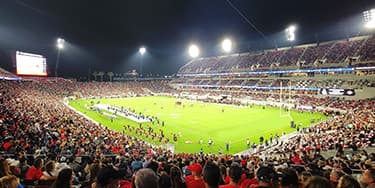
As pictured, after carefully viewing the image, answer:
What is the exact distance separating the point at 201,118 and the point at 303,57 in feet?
151

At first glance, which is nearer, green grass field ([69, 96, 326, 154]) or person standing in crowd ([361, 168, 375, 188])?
person standing in crowd ([361, 168, 375, 188])

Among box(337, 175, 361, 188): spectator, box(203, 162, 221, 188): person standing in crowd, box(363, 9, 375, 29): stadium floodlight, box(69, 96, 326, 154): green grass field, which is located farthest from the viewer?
box(363, 9, 375, 29): stadium floodlight

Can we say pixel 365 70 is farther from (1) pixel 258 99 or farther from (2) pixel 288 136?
(2) pixel 288 136

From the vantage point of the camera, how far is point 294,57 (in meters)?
76.9

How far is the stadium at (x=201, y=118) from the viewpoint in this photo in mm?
5684

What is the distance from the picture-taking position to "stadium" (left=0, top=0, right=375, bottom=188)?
224 inches

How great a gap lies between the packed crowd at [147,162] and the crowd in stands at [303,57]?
71.5 feet

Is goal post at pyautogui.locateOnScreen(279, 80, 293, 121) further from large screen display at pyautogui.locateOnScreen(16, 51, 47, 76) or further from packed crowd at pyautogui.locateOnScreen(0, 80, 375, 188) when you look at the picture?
large screen display at pyautogui.locateOnScreen(16, 51, 47, 76)

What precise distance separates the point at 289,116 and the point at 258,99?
64.3ft

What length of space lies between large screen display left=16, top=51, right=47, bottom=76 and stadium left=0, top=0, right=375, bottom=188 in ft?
0.78

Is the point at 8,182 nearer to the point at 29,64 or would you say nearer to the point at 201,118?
the point at 201,118

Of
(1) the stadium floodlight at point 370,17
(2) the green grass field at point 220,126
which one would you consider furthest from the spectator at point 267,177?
(1) the stadium floodlight at point 370,17

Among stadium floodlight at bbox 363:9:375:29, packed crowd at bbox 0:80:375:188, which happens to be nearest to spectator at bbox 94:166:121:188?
packed crowd at bbox 0:80:375:188

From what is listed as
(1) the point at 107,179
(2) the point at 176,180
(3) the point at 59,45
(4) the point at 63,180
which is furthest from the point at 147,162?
(3) the point at 59,45
